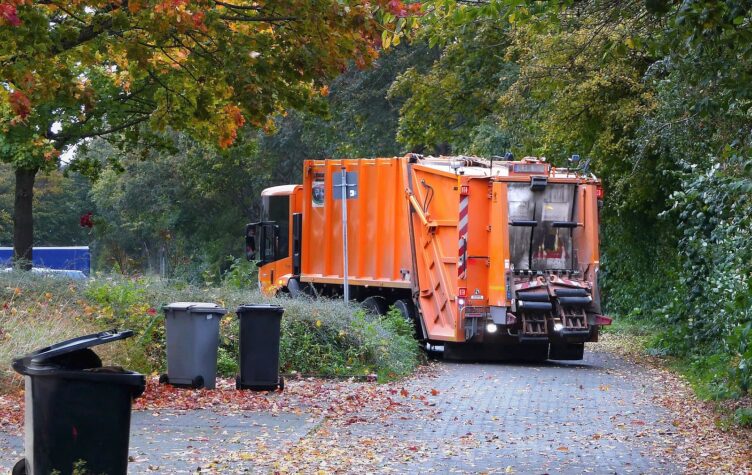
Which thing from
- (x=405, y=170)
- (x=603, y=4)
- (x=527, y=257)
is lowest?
(x=527, y=257)

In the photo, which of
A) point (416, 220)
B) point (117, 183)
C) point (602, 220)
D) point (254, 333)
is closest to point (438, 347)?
point (416, 220)

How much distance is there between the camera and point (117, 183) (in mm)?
58938

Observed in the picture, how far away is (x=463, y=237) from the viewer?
57.6ft

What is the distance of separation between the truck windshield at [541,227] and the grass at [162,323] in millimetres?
2246

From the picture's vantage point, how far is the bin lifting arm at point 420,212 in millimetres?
18095

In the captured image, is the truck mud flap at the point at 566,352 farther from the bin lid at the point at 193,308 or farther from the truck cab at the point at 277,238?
the bin lid at the point at 193,308

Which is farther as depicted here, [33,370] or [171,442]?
[171,442]

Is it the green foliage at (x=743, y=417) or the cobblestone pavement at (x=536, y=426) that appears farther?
the green foliage at (x=743, y=417)

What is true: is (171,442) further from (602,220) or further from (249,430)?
(602,220)

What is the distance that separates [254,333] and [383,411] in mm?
1891

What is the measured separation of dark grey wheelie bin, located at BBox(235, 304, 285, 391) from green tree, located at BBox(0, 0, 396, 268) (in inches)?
93.2

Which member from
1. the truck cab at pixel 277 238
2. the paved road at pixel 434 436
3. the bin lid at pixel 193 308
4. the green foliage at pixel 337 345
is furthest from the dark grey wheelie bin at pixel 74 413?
the truck cab at pixel 277 238

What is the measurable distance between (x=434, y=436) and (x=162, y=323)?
532 cm

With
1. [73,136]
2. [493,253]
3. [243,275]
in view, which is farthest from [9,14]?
[73,136]
